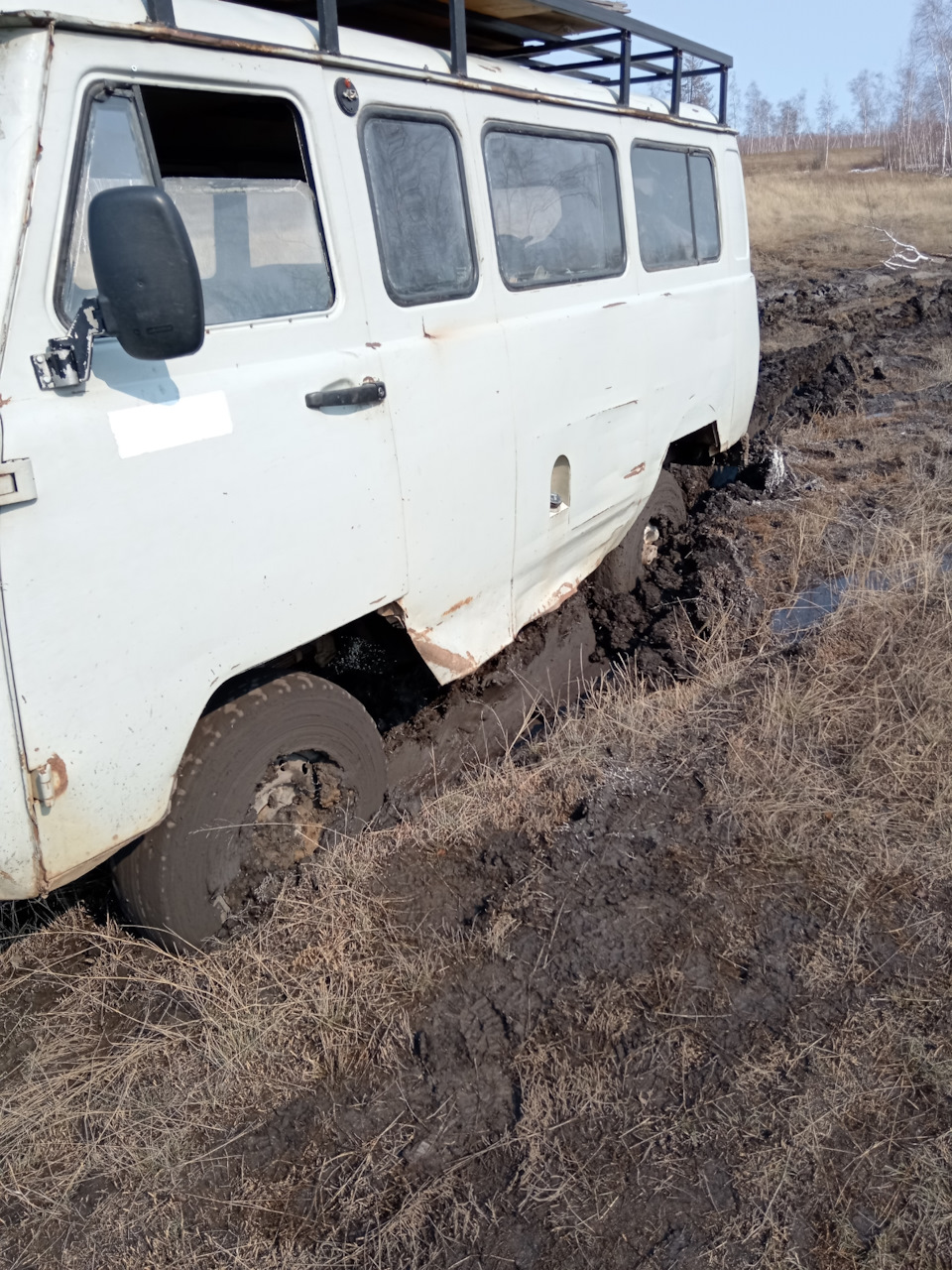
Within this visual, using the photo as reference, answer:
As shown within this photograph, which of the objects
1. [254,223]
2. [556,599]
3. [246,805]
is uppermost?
[254,223]

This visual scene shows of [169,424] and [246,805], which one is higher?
[169,424]

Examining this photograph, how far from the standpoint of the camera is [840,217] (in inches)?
1086

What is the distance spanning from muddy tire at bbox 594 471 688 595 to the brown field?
1157 millimetres

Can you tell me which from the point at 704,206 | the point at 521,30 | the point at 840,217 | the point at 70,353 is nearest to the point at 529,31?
the point at 521,30

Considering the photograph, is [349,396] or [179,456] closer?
[179,456]

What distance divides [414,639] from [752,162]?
55.0 meters

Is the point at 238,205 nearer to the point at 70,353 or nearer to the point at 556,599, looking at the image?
the point at 70,353

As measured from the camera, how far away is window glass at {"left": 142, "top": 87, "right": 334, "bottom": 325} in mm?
2703

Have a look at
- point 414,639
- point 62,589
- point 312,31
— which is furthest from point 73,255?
point 414,639

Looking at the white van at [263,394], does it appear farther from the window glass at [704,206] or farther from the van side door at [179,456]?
the window glass at [704,206]

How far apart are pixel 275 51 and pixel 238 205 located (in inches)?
16.0

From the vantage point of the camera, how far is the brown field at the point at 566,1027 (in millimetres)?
2248

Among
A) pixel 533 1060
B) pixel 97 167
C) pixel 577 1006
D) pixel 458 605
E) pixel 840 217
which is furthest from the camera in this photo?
pixel 840 217

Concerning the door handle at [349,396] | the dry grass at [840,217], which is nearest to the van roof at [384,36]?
the door handle at [349,396]
